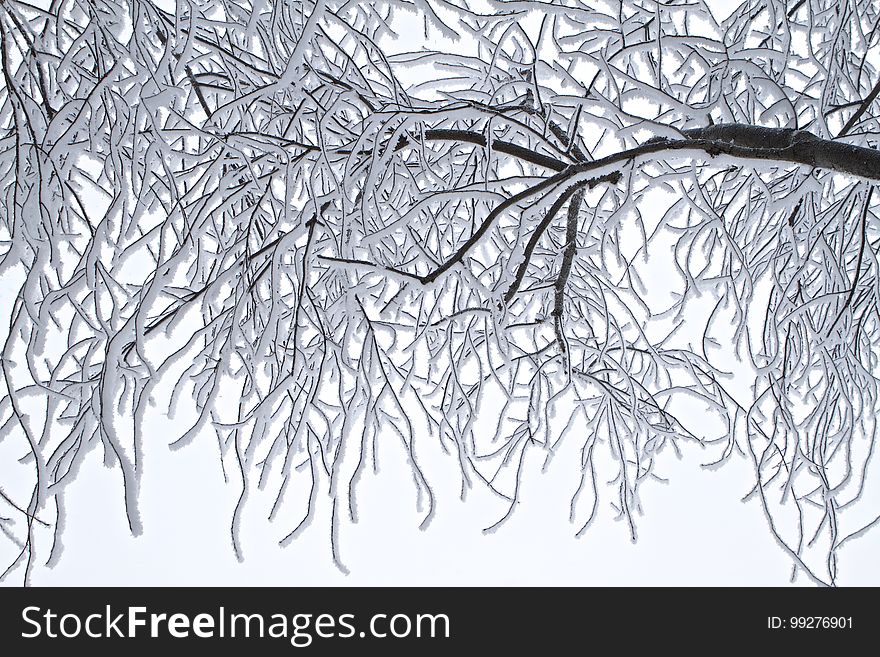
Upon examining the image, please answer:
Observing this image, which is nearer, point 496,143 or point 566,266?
point 496,143

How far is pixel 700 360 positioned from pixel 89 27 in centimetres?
200

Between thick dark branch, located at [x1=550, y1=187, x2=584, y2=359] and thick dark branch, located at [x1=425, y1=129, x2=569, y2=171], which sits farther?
thick dark branch, located at [x1=550, y1=187, x2=584, y2=359]

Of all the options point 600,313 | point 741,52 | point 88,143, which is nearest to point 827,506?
point 600,313

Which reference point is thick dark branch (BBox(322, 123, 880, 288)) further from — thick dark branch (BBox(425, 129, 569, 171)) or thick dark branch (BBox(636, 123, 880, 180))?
thick dark branch (BBox(425, 129, 569, 171))

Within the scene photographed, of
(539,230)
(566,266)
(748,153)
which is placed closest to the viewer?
(748,153)

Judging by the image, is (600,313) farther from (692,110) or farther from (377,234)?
(377,234)

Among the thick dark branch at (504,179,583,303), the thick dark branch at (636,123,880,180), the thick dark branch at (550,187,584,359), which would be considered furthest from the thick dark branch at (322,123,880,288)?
the thick dark branch at (550,187,584,359)

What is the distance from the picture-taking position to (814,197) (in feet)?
6.43

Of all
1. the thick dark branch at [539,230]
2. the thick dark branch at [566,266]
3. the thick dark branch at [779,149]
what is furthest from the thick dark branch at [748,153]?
the thick dark branch at [566,266]

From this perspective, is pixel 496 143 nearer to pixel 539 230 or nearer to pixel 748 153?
pixel 539 230

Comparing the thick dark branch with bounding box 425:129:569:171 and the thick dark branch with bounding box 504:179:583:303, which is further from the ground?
the thick dark branch with bounding box 425:129:569:171

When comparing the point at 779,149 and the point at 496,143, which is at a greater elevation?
the point at 496,143

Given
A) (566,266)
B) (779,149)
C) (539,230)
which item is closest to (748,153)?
(779,149)

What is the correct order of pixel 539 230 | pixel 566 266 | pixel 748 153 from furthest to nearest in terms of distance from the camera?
pixel 566 266
pixel 539 230
pixel 748 153
